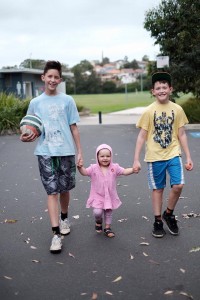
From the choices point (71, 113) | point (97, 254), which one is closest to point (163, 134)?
point (71, 113)

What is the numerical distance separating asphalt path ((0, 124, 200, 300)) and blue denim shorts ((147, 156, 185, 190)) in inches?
24.0

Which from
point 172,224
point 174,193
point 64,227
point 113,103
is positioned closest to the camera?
point 174,193

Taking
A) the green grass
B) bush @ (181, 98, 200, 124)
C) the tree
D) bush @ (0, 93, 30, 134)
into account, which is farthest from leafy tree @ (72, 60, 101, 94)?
bush @ (181, 98, 200, 124)

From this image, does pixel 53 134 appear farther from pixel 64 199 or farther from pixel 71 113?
pixel 64 199

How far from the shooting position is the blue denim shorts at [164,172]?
438 cm

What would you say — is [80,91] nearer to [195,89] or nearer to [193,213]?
[195,89]

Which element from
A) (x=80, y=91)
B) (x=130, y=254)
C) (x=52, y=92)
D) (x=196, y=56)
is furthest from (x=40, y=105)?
(x=80, y=91)

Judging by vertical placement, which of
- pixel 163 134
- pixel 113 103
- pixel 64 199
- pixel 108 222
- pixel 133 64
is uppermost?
pixel 133 64

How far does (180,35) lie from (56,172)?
533 inches

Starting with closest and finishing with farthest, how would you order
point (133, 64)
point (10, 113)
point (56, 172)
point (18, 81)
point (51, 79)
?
point (51, 79) < point (56, 172) < point (10, 113) < point (18, 81) < point (133, 64)

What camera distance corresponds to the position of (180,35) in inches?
645

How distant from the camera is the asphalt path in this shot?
3305 millimetres

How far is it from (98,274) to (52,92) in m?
1.92

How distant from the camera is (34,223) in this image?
201 inches
